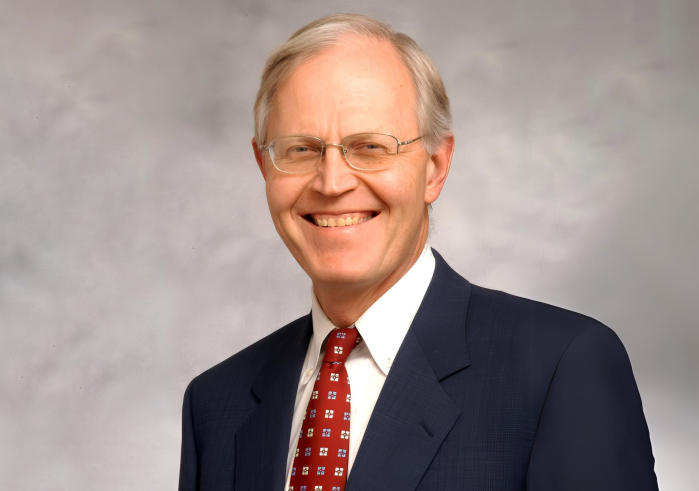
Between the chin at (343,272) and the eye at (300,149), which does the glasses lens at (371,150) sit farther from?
the chin at (343,272)

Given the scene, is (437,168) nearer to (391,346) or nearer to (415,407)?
(391,346)

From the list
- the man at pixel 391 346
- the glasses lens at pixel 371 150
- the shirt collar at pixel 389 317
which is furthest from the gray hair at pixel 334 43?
the shirt collar at pixel 389 317

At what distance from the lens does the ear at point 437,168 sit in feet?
8.91

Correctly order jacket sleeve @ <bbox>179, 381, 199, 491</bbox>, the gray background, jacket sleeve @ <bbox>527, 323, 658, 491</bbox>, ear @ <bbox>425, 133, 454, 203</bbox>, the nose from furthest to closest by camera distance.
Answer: the gray background → jacket sleeve @ <bbox>179, 381, 199, 491</bbox> → ear @ <bbox>425, 133, 454, 203</bbox> → the nose → jacket sleeve @ <bbox>527, 323, 658, 491</bbox>

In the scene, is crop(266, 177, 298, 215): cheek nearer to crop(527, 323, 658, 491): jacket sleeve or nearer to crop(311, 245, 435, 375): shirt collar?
crop(311, 245, 435, 375): shirt collar

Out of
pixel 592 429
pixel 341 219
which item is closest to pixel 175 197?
pixel 341 219

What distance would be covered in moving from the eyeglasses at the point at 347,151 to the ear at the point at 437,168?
7.5 inches

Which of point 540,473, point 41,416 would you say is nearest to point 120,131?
point 41,416

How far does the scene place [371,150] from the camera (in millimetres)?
2508

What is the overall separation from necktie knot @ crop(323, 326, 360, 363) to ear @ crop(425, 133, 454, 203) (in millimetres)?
442

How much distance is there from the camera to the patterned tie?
8.00ft

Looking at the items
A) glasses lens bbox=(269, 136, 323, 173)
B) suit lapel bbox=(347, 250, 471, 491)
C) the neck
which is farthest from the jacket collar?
glasses lens bbox=(269, 136, 323, 173)

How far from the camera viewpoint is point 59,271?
4.84 meters

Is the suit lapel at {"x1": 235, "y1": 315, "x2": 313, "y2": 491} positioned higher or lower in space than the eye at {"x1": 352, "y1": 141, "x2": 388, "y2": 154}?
lower
